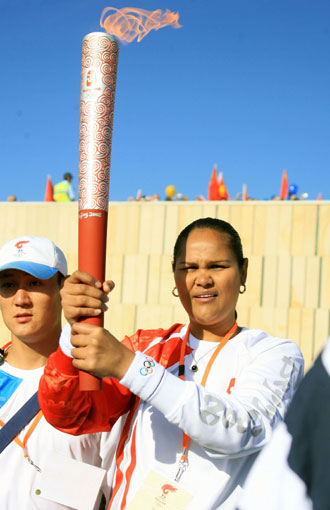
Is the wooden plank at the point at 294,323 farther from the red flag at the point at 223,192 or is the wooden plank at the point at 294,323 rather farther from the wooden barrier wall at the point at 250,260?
the red flag at the point at 223,192

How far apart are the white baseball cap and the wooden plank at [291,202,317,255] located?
5.25 metres

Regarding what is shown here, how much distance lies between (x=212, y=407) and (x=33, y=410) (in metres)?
0.79

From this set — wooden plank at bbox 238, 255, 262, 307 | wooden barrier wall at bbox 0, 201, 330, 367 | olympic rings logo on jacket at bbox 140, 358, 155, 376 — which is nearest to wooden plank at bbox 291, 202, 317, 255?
wooden barrier wall at bbox 0, 201, 330, 367

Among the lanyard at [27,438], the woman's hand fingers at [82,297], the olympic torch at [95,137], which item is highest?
the olympic torch at [95,137]

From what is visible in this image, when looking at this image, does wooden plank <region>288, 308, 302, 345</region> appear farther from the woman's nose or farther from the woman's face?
the woman's nose

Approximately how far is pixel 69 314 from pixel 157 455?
0.50 meters

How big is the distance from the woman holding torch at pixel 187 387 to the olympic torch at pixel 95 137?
6.2 inches

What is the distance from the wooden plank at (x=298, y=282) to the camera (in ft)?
22.1

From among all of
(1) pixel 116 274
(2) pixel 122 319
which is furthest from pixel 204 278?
(1) pixel 116 274

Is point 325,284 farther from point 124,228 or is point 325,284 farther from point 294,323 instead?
point 124,228

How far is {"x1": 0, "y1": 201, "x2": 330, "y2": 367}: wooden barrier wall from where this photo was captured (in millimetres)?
6727

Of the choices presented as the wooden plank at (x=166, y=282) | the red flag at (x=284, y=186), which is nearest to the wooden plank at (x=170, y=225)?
the wooden plank at (x=166, y=282)

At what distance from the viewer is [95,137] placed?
4.76ft

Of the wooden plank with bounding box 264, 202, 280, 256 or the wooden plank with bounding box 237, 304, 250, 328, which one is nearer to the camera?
the wooden plank with bounding box 237, 304, 250, 328
